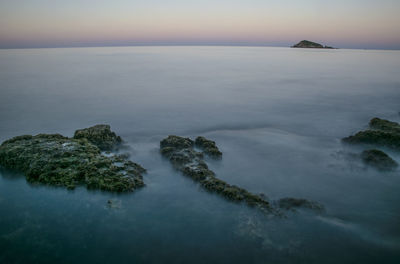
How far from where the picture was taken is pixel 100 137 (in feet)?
24.6

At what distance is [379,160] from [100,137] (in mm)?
7540

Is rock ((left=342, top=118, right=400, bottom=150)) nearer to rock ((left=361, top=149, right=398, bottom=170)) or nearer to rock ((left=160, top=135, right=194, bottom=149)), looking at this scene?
rock ((left=361, top=149, right=398, bottom=170))

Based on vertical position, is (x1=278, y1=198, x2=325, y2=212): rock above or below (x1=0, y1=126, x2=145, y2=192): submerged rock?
below

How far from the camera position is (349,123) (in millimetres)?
10539

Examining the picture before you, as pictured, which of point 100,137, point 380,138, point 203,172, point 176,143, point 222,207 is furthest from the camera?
point 380,138

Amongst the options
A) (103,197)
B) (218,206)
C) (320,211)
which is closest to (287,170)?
(320,211)

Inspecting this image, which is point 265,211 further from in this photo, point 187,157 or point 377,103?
point 377,103

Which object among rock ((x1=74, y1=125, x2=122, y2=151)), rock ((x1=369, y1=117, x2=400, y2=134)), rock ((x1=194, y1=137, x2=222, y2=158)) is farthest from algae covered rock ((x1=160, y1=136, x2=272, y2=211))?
rock ((x1=369, y1=117, x2=400, y2=134))

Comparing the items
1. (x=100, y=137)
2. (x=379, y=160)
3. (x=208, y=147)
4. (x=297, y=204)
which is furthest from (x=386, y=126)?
(x=100, y=137)

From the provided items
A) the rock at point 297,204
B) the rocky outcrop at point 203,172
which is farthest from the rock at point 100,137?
the rock at point 297,204

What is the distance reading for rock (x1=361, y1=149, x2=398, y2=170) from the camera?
6.20 metres

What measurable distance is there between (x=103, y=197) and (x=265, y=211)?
3108 mm

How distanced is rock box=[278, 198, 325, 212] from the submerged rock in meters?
2.92

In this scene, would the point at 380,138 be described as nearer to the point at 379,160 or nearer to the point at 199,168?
the point at 379,160
